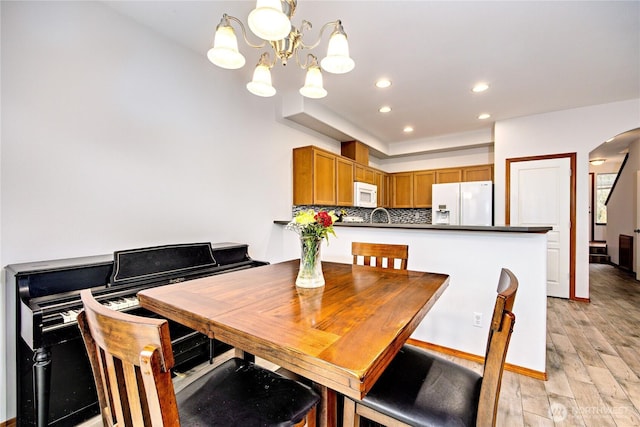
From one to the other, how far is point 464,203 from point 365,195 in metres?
1.61

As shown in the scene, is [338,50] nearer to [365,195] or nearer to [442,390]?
[442,390]

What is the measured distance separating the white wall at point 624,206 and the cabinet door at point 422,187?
3.58 m

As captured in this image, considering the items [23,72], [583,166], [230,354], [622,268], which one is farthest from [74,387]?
[622,268]

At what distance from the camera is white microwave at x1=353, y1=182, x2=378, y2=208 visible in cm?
464

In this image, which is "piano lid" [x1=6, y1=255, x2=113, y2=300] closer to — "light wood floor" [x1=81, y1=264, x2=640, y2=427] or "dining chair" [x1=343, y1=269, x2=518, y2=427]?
"light wood floor" [x1=81, y1=264, x2=640, y2=427]

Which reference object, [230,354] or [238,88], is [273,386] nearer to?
[230,354]

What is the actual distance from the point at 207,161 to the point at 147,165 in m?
0.56

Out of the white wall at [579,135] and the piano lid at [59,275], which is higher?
the white wall at [579,135]

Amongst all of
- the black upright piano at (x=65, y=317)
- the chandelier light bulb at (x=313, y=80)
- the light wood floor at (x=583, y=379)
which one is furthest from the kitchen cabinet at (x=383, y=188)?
the black upright piano at (x=65, y=317)

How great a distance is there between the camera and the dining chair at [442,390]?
0.89m

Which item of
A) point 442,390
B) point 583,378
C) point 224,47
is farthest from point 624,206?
point 224,47

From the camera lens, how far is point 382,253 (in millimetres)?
2027

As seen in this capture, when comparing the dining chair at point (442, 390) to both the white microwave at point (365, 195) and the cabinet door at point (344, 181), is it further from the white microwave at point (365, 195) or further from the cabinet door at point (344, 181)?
the white microwave at point (365, 195)

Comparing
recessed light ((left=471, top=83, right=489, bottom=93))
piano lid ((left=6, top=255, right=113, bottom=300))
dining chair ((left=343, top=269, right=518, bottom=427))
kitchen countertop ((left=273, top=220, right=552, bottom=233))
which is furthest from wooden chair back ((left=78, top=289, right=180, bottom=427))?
recessed light ((left=471, top=83, right=489, bottom=93))
